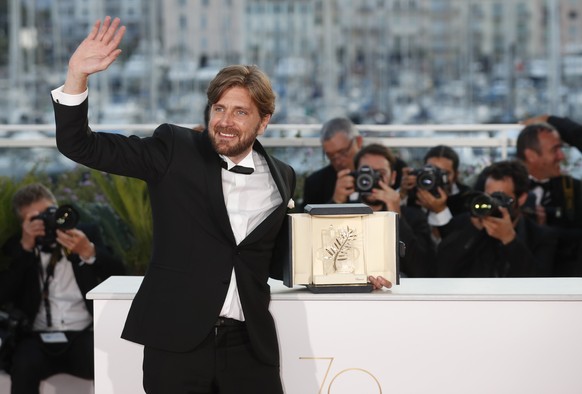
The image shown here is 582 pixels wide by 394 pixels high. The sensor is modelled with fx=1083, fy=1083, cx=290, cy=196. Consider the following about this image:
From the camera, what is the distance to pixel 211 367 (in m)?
2.82

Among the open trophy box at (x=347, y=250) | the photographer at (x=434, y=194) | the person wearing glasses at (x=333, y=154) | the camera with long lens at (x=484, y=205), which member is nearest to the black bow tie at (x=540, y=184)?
the photographer at (x=434, y=194)

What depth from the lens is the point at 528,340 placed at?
329 cm

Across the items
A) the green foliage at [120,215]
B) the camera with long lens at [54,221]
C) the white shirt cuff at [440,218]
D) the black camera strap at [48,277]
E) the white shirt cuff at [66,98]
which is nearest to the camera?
the white shirt cuff at [66,98]

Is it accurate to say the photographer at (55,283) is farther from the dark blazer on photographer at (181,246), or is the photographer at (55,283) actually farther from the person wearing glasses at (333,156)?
the dark blazer on photographer at (181,246)

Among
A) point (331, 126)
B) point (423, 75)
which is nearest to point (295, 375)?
point (331, 126)

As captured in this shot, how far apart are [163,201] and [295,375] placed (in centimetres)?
79

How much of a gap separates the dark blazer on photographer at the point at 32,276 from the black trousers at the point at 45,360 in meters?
0.16

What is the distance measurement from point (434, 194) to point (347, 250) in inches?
74.4

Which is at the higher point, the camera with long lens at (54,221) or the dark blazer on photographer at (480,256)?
the camera with long lens at (54,221)

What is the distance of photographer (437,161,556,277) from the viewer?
4461mm

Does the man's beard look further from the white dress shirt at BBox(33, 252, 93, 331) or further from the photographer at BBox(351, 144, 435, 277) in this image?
the white dress shirt at BBox(33, 252, 93, 331)

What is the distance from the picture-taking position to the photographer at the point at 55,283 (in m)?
4.54

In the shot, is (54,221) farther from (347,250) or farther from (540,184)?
(540,184)

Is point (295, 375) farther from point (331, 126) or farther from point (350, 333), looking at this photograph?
point (331, 126)
